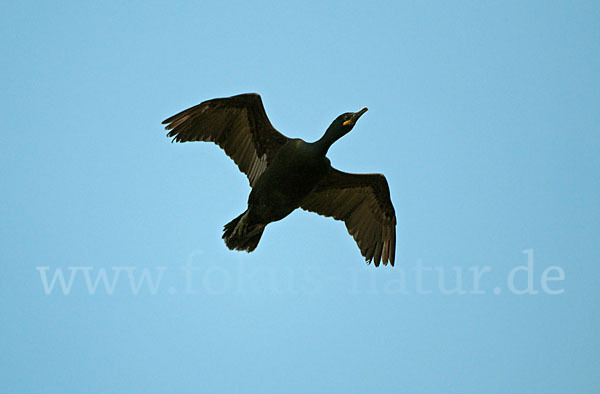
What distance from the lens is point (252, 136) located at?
9523mm

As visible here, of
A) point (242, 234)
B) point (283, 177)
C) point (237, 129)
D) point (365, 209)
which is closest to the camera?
point (283, 177)

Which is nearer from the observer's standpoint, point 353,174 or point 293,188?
point 293,188

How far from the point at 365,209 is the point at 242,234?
1778 millimetres

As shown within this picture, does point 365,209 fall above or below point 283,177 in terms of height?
above

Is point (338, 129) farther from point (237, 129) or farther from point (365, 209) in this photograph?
point (365, 209)

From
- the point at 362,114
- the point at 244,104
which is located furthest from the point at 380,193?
the point at 244,104

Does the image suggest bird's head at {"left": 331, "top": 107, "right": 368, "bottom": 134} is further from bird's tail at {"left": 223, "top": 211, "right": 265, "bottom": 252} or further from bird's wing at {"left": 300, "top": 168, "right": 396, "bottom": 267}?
bird's tail at {"left": 223, "top": 211, "right": 265, "bottom": 252}

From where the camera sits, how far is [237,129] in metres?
9.52

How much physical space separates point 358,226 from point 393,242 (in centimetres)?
53

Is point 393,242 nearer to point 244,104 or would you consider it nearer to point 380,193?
point 380,193

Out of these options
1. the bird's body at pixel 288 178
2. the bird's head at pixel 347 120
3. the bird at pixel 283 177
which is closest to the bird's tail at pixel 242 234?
the bird at pixel 283 177

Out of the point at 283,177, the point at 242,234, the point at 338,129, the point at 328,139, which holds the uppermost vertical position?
the point at 338,129

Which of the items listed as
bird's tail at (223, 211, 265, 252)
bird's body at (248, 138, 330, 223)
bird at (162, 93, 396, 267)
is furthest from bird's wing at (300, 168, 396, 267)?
bird's body at (248, 138, 330, 223)

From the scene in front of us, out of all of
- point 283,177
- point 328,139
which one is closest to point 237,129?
point 283,177
